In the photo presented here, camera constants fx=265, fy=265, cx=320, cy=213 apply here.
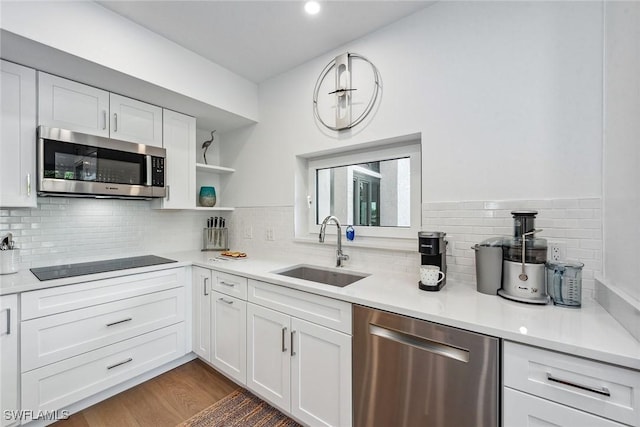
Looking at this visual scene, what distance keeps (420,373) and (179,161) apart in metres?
2.38

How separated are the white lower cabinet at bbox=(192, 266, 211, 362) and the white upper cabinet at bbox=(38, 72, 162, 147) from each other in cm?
117

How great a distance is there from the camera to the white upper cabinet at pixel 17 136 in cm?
153

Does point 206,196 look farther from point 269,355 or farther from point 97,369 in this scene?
point 269,355

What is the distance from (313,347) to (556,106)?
1707mm

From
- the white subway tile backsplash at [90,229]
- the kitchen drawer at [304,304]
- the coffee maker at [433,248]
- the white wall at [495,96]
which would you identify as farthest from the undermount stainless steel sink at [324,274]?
the white subway tile backsplash at [90,229]

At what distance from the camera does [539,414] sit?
2.85ft

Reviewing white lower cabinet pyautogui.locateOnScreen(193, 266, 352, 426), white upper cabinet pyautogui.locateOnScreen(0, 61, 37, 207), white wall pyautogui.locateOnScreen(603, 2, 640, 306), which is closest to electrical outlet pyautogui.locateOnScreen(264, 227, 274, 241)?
white lower cabinet pyautogui.locateOnScreen(193, 266, 352, 426)

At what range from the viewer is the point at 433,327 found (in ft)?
3.43

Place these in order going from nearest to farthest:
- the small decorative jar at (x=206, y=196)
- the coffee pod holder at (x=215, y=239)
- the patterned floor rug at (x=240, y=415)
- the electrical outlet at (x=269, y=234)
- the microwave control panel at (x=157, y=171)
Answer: the patterned floor rug at (x=240, y=415) < the microwave control panel at (x=157, y=171) < the electrical outlet at (x=269, y=234) < the small decorative jar at (x=206, y=196) < the coffee pod holder at (x=215, y=239)

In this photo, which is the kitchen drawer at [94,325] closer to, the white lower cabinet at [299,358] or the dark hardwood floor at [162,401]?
the dark hardwood floor at [162,401]

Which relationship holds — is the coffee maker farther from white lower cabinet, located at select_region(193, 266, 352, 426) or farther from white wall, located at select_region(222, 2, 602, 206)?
white lower cabinet, located at select_region(193, 266, 352, 426)

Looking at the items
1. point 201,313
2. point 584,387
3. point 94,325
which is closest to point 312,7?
point 584,387

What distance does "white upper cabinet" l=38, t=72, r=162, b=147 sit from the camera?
169 cm

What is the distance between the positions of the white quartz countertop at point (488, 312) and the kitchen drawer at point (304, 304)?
46 mm
